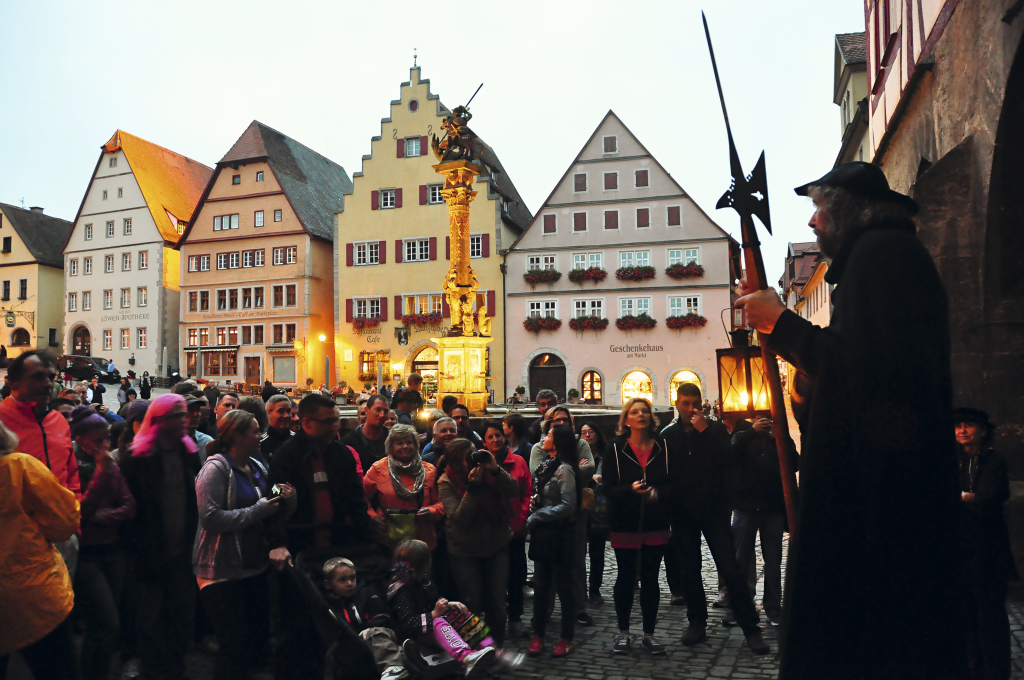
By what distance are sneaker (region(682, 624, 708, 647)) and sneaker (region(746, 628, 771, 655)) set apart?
0.33 meters

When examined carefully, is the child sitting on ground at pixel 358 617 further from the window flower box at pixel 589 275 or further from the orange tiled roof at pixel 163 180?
the orange tiled roof at pixel 163 180

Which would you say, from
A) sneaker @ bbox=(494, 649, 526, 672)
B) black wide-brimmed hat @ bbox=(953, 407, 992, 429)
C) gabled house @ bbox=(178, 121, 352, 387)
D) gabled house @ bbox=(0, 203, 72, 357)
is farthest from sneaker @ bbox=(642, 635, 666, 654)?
gabled house @ bbox=(0, 203, 72, 357)

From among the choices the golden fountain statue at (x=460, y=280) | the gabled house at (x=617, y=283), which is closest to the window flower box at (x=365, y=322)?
the gabled house at (x=617, y=283)

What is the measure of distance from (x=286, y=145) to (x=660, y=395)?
82.3 feet

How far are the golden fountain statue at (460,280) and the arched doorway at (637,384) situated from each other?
15536 mm

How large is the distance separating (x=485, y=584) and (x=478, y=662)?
0.81 m

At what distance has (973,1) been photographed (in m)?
6.50

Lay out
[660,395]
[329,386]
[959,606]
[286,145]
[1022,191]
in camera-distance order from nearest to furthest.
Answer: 1. [959,606]
2. [1022,191]
3. [660,395]
4. [329,386]
5. [286,145]

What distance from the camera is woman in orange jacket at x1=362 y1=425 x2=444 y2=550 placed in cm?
552

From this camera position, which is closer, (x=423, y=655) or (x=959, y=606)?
(x=959, y=606)

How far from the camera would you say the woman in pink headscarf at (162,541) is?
15.3 feet

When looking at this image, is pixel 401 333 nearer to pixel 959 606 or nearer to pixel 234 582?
pixel 234 582

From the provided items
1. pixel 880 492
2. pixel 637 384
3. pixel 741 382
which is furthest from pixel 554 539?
pixel 637 384

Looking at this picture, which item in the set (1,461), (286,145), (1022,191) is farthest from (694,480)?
(286,145)
